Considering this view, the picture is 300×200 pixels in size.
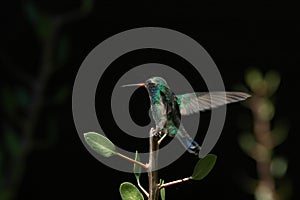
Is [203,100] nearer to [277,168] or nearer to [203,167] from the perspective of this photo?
[203,167]

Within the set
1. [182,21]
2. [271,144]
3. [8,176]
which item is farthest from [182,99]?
[182,21]

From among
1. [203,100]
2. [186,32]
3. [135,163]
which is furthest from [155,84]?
[186,32]

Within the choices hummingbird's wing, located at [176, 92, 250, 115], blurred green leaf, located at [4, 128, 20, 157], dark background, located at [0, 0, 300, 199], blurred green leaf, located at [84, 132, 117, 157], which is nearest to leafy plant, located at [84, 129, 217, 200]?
blurred green leaf, located at [84, 132, 117, 157]

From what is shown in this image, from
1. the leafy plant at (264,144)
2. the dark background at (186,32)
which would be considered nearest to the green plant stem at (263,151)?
the leafy plant at (264,144)

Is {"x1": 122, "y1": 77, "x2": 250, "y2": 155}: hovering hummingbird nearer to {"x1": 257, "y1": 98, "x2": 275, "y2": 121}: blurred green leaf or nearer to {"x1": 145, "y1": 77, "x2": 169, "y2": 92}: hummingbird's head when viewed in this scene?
{"x1": 145, "y1": 77, "x2": 169, "y2": 92}: hummingbird's head

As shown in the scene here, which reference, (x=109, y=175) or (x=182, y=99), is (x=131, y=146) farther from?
(x=182, y=99)
